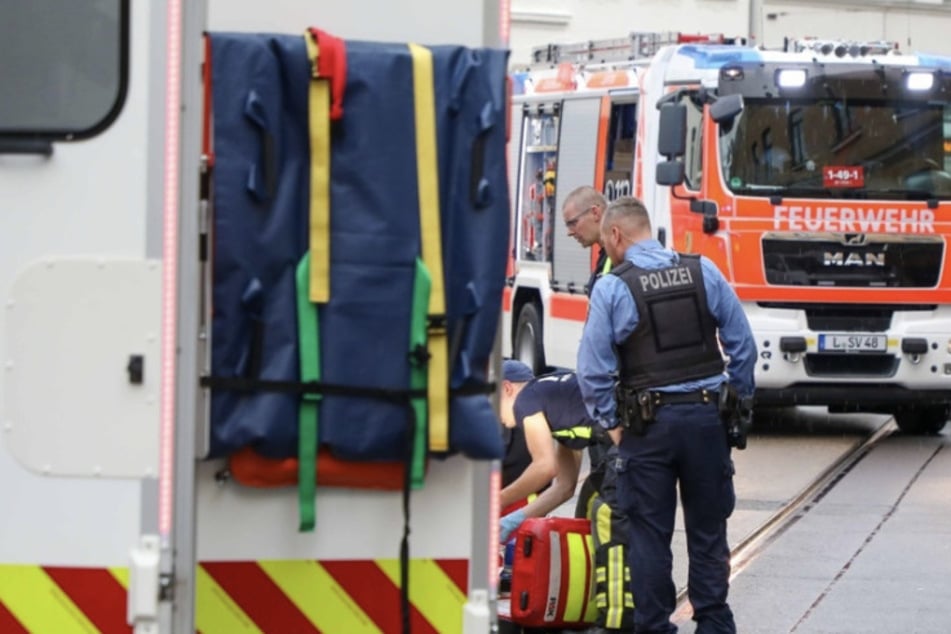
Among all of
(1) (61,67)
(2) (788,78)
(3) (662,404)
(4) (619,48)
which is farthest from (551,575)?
(4) (619,48)

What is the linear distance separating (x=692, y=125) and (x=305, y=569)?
12152 millimetres

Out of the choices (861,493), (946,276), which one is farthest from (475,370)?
(946,276)

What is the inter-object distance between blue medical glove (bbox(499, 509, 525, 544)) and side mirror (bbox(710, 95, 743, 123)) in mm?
7399

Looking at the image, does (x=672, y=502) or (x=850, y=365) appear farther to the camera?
(x=850, y=365)

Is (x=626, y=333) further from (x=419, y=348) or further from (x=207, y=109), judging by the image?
(x=207, y=109)

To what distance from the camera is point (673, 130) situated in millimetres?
15492

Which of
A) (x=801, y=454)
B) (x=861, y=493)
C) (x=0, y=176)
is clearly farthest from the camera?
(x=801, y=454)

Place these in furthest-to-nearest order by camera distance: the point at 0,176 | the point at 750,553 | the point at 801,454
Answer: the point at 801,454
the point at 750,553
the point at 0,176

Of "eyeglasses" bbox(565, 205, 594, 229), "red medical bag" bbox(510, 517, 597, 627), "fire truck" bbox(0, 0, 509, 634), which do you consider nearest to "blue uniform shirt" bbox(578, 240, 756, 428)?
"red medical bag" bbox(510, 517, 597, 627)

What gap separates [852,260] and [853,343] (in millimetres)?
629

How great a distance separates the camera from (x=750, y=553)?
34.9ft

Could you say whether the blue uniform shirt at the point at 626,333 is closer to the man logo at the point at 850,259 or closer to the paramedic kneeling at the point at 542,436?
the paramedic kneeling at the point at 542,436

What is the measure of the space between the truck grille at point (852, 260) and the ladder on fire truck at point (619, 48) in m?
2.36

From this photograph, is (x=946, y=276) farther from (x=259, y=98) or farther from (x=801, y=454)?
(x=259, y=98)
